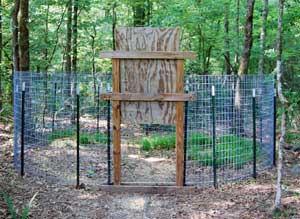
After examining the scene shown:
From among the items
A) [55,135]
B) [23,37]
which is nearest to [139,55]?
[55,135]

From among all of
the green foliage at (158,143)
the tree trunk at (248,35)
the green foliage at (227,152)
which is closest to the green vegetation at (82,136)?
the green foliage at (158,143)

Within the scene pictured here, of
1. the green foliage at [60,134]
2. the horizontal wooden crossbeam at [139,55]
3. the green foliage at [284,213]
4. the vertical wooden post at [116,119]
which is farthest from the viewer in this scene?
the green foliage at [60,134]

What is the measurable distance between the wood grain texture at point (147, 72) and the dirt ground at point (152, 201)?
132cm

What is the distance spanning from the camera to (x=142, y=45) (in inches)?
278

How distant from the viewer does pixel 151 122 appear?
702cm

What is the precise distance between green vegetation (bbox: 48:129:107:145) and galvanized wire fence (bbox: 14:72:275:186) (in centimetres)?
3

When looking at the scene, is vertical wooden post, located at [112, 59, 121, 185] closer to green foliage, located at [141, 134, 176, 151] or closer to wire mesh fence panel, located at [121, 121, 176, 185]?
wire mesh fence panel, located at [121, 121, 176, 185]

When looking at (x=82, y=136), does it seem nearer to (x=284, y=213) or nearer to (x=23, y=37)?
(x=23, y=37)

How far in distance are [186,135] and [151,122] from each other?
25.4 inches

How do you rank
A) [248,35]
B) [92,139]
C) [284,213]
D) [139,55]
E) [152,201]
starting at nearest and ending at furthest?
1. [284,213]
2. [152,201]
3. [139,55]
4. [92,139]
5. [248,35]

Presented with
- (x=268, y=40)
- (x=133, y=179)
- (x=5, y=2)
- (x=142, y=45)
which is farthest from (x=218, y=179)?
(x=5, y=2)

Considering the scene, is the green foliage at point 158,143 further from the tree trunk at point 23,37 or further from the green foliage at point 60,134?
the tree trunk at point 23,37

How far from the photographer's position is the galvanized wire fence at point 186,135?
25.0ft

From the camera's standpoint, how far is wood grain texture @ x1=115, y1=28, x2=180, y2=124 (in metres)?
7.02
